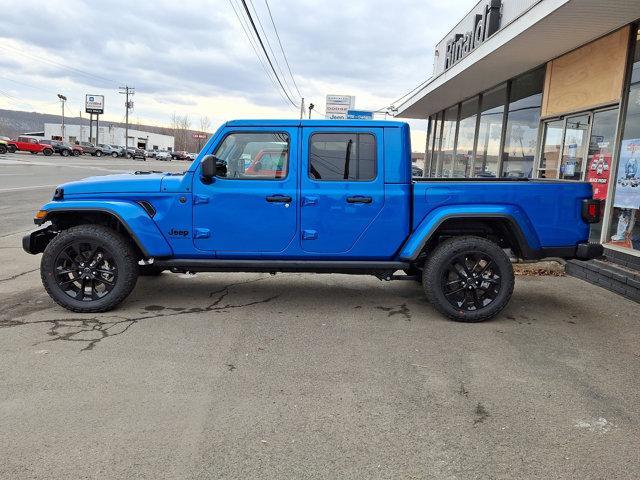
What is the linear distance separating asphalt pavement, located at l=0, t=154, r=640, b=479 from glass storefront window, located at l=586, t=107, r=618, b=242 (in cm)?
258

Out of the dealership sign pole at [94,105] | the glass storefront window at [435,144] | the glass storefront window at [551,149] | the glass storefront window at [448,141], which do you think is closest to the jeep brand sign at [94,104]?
the dealership sign pole at [94,105]

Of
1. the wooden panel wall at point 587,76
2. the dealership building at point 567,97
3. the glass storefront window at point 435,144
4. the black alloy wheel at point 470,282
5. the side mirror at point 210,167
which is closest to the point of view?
the side mirror at point 210,167

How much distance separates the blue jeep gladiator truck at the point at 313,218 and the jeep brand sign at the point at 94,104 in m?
99.9

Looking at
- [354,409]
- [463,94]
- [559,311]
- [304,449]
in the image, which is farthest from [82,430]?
[463,94]

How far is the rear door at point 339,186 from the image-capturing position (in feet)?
16.0

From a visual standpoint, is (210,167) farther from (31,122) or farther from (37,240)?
(31,122)

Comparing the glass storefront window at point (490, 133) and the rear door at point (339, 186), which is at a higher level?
the glass storefront window at point (490, 133)

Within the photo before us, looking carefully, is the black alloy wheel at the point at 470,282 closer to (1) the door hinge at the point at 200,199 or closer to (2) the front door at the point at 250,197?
(2) the front door at the point at 250,197

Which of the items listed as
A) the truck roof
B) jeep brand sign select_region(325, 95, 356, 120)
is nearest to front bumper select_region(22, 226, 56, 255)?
the truck roof

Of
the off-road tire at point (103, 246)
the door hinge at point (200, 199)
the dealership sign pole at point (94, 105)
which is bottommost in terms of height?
the off-road tire at point (103, 246)

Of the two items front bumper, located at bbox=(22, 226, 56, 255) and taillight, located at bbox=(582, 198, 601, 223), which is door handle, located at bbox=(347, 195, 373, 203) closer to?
taillight, located at bbox=(582, 198, 601, 223)

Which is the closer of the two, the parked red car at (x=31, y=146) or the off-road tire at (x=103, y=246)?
the off-road tire at (x=103, y=246)

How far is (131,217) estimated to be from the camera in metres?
4.85

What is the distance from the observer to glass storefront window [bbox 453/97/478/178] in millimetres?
13997
